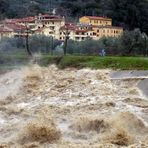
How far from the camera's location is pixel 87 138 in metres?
13.3

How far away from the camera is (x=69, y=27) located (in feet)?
206

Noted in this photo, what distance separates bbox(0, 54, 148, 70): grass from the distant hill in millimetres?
29993

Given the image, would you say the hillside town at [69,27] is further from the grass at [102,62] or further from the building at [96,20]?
the grass at [102,62]

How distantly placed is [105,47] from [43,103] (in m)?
25.0

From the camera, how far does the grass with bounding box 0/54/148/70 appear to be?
2917 cm

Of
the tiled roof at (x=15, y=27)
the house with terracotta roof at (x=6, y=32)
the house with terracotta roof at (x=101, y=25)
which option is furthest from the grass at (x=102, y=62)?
the house with terracotta roof at (x=101, y=25)

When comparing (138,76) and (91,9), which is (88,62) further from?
(91,9)

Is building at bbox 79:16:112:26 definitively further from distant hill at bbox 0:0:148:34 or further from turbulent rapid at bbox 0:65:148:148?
turbulent rapid at bbox 0:65:148:148

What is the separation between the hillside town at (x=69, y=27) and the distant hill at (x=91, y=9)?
2.06 m

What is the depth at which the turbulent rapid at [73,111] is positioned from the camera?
42.3ft

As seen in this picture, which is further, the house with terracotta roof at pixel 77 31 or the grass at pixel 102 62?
the house with terracotta roof at pixel 77 31

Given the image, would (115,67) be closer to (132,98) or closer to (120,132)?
(132,98)

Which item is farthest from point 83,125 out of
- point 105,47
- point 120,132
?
point 105,47

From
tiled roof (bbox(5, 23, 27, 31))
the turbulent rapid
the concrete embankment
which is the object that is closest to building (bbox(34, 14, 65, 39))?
tiled roof (bbox(5, 23, 27, 31))
